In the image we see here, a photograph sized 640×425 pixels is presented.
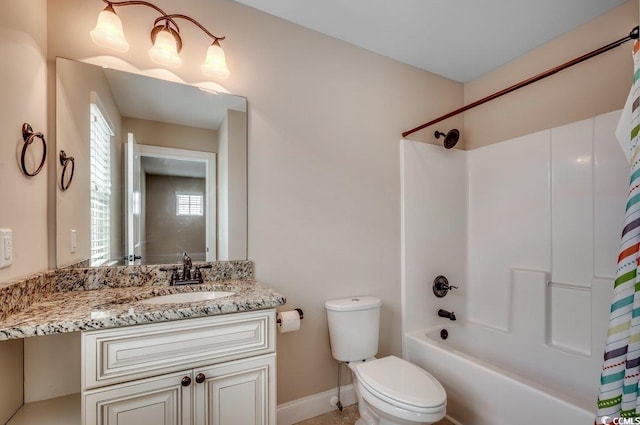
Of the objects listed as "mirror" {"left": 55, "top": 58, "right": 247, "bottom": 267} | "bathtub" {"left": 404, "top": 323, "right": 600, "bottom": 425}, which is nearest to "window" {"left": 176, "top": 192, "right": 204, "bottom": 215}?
"mirror" {"left": 55, "top": 58, "right": 247, "bottom": 267}

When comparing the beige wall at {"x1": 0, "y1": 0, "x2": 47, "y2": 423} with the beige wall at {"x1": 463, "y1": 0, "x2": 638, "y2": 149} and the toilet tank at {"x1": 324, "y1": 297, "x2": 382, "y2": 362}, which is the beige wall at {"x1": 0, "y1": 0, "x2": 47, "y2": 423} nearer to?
Answer: the toilet tank at {"x1": 324, "y1": 297, "x2": 382, "y2": 362}

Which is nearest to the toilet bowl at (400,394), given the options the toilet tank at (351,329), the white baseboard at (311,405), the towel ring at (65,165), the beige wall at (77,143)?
the toilet tank at (351,329)

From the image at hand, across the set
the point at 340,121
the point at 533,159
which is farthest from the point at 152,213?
the point at 533,159

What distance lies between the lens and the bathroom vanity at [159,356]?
3.18 ft

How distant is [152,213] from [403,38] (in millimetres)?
1975

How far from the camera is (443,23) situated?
6.17ft

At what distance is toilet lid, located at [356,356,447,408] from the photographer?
4.38ft

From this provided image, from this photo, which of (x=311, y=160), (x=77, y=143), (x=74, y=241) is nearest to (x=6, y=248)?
(x=74, y=241)

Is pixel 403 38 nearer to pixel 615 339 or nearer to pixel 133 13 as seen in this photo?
pixel 133 13

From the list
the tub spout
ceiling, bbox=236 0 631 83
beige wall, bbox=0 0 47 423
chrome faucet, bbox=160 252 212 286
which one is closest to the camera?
beige wall, bbox=0 0 47 423

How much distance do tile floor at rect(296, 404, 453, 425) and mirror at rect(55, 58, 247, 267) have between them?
113 centimetres

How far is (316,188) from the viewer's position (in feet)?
6.28

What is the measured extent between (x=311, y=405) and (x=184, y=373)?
42.5 inches

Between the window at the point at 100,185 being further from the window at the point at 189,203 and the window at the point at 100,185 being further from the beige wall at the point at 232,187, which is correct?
the beige wall at the point at 232,187
